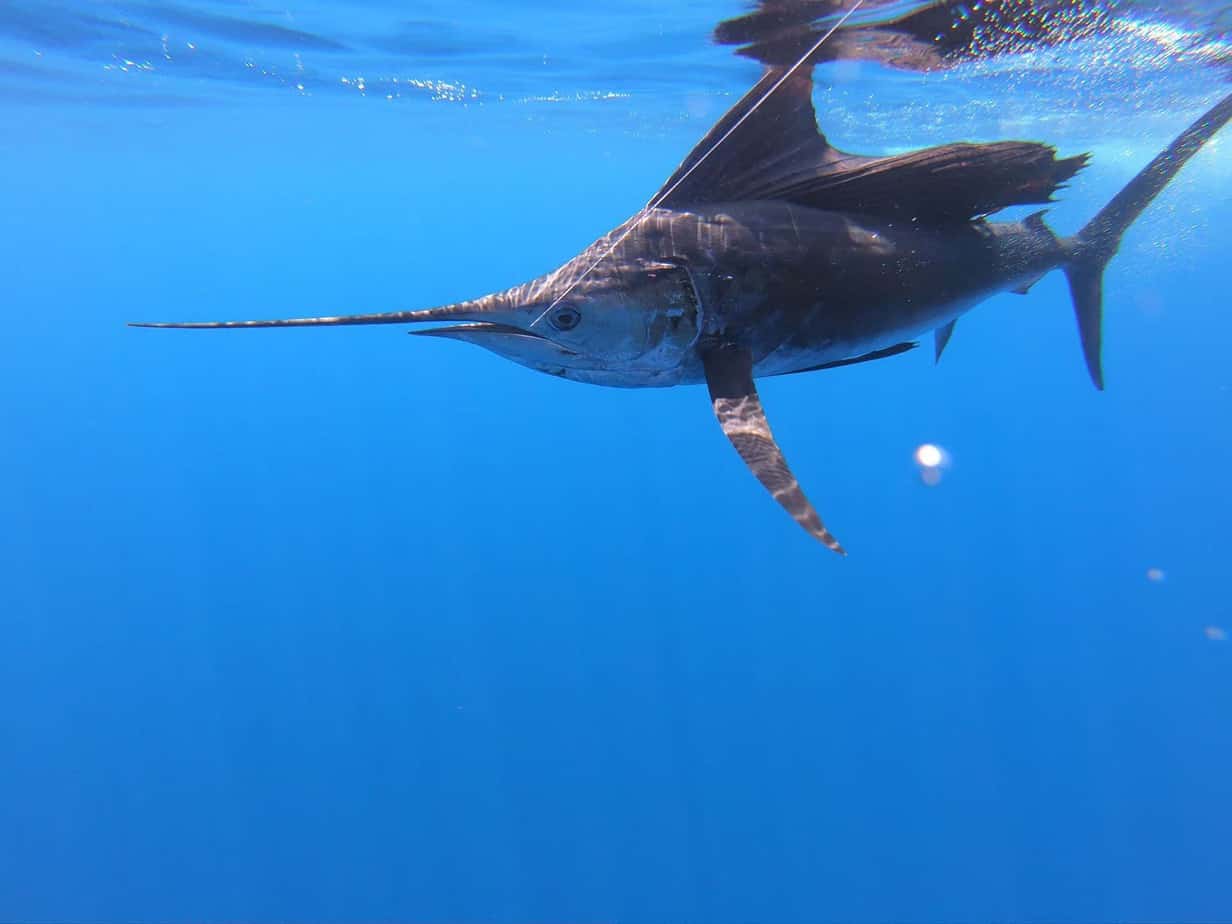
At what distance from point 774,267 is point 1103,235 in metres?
2.98

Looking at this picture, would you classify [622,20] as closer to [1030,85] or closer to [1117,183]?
[1030,85]

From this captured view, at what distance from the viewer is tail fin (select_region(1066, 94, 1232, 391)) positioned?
14.3ft

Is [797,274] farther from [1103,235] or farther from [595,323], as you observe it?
[1103,235]

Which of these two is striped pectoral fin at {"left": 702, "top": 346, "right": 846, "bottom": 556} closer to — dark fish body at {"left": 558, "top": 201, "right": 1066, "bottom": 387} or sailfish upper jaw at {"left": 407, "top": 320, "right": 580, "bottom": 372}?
dark fish body at {"left": 558, "top": 201, "right": 1066, "bottom": 387}

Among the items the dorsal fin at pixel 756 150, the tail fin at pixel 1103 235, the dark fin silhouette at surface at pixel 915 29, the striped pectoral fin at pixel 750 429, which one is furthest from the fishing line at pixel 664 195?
the dark fin silhouette at surface at pixel 915 29

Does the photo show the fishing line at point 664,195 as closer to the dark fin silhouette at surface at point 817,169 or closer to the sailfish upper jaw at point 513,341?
the dark fin silhouette at surface at point 817,169

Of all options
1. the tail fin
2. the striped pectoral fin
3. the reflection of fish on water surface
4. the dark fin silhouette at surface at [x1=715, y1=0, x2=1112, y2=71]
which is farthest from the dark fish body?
the dark fin silhouette at surface at [x1=715, y1=0, x2=1112, y2=71]

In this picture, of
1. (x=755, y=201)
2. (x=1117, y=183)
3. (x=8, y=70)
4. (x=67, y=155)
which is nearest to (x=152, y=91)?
(x=8, y=70)

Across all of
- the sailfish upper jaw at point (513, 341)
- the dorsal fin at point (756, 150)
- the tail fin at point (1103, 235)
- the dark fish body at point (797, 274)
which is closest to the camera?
the sailfish upper jaw at point (513, 341)

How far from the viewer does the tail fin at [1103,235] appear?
4.37m

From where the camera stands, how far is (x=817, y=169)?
3473 millimetres

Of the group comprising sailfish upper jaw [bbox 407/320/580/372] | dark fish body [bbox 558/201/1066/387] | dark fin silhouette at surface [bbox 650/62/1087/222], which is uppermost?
dark fin silhouette at surface [bbox 650/62/1087/222]

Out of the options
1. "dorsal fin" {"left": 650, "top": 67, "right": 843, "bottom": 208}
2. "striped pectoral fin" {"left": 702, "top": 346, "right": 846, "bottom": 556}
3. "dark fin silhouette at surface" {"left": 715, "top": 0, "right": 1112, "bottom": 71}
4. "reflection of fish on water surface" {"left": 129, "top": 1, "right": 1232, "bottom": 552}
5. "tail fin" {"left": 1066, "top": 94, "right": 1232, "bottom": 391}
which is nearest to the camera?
"striped pectoral fin" {"left": 702, "top": 346, "right": 846, "bottom": 556}

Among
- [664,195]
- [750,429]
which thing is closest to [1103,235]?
[664,195]
